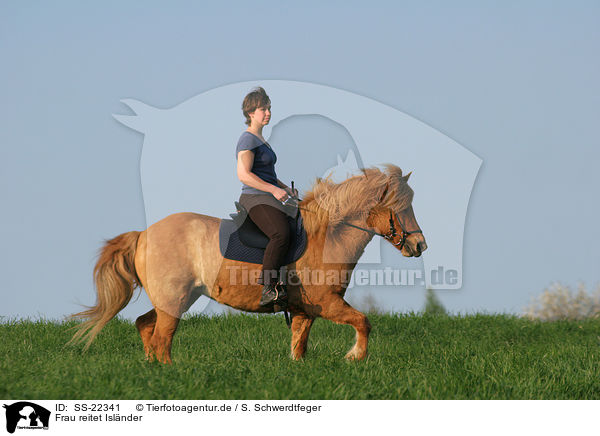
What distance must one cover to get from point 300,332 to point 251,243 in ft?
4.28

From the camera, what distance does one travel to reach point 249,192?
6.54m

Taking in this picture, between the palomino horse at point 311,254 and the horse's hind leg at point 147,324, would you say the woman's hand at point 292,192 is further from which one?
the horse's hind leg at point 147,324

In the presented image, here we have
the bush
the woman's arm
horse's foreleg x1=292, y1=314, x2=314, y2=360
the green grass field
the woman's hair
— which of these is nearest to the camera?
the green grass field

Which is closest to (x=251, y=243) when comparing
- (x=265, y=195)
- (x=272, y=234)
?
(x=272, y=234)

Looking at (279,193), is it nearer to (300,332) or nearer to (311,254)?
(311,254)

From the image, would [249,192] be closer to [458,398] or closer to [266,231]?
[266,231]

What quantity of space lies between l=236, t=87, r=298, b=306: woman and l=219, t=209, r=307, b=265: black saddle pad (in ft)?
0.47

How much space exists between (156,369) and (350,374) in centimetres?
194

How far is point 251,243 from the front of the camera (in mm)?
6703

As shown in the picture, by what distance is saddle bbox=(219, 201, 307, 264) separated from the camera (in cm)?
671
